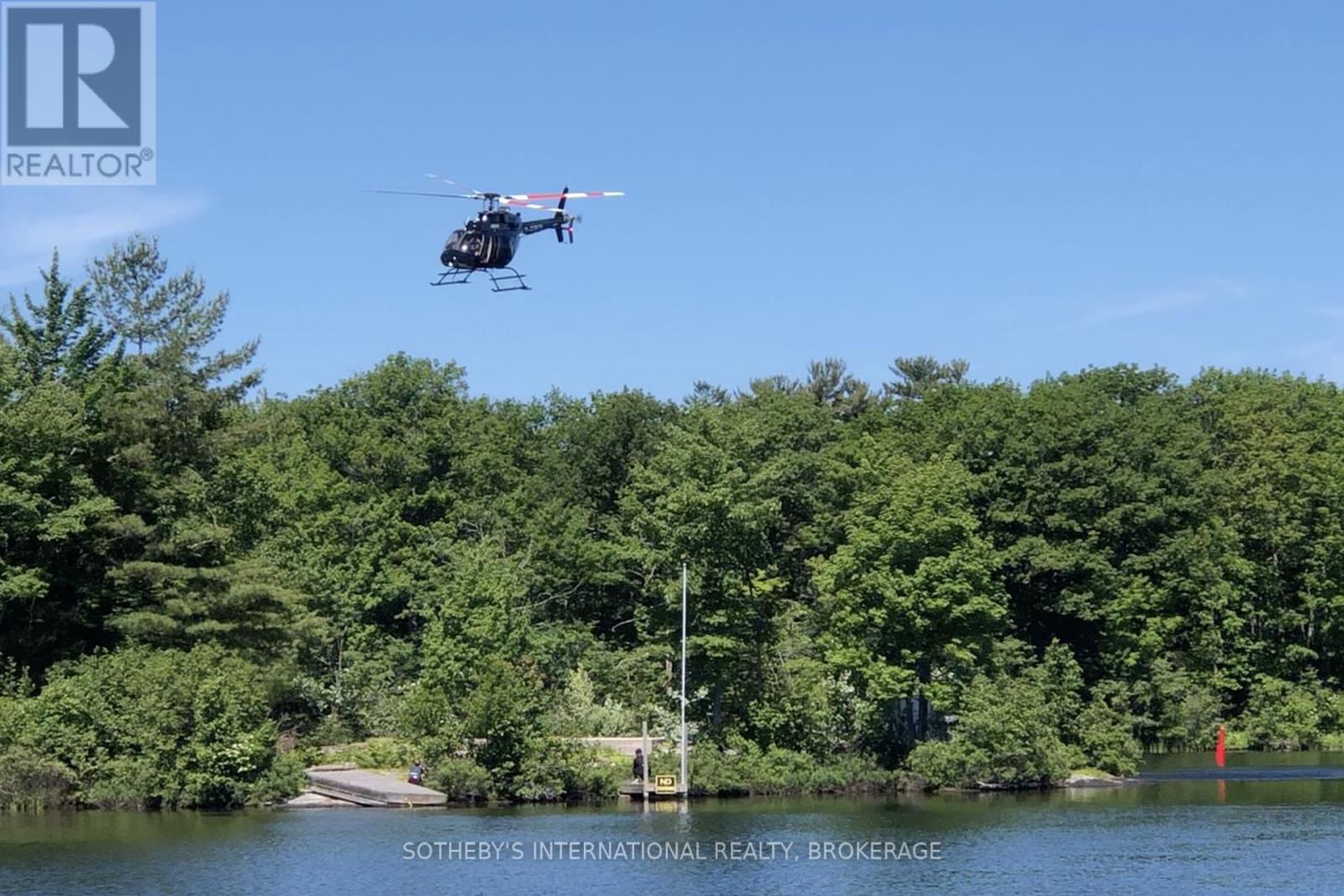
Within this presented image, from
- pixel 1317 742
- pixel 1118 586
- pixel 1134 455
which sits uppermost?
pixel 1134 455

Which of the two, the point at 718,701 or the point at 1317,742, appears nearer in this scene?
the point at 718,701

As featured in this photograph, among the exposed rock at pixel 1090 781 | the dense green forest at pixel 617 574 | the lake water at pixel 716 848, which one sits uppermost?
the dense green forest at pixel 617 574

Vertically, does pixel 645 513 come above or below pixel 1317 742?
above

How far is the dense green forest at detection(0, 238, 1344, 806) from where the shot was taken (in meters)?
50.6

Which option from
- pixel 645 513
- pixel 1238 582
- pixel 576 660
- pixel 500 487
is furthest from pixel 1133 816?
pixel 500 487

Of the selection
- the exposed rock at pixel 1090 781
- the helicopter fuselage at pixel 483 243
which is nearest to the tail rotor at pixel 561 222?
the helicopter fuselage at pixel 483 243

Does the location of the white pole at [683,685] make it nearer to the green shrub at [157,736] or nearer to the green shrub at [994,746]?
the green shrub at [994,746]

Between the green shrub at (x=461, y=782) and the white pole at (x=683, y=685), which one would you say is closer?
the green shrub at (x=461, y=782)

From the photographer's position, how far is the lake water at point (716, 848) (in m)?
35.6

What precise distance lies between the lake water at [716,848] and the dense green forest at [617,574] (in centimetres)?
318

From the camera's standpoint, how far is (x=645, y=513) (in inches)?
2347

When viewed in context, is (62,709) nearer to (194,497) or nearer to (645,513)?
(194,497)

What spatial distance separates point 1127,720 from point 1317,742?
1660 cm

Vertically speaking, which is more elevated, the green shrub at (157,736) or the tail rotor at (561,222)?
the tail rotor at (561,222)
